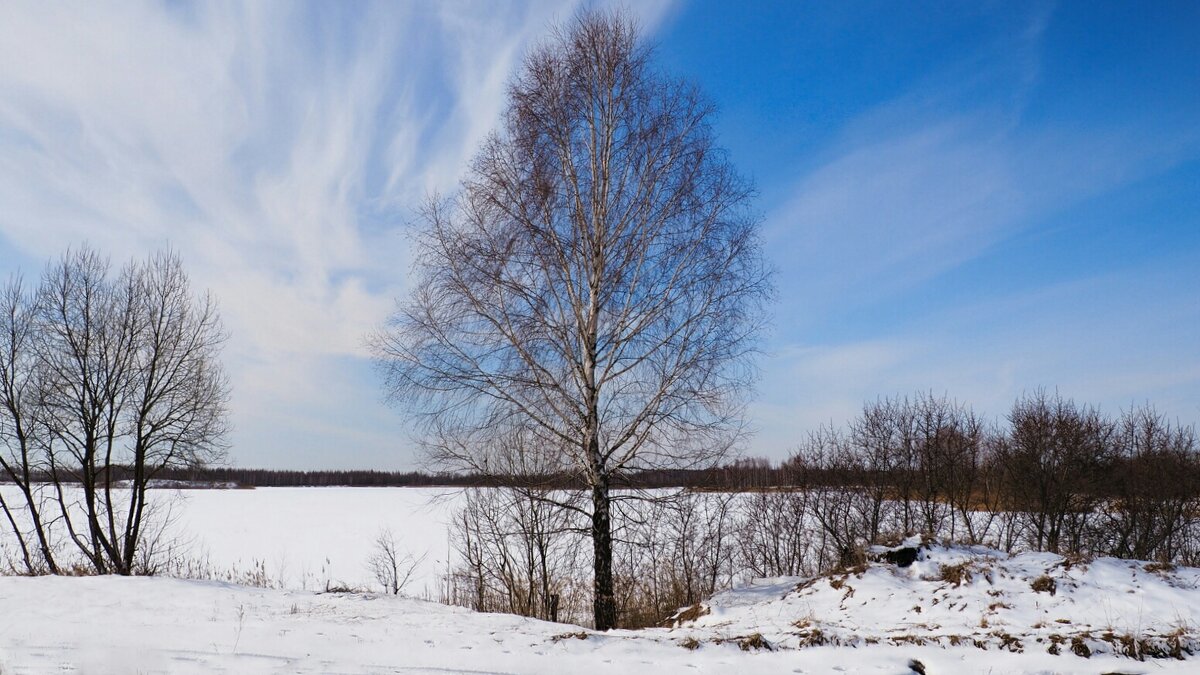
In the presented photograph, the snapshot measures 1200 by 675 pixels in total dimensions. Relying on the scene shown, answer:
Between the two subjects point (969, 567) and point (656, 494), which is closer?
point (969, 567)

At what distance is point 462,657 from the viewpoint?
239 inches

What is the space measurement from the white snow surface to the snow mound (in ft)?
0.09

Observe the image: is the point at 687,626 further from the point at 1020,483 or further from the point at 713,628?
the point at 1020,483

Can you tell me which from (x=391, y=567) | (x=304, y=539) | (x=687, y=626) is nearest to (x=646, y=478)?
(x=687, y=626)

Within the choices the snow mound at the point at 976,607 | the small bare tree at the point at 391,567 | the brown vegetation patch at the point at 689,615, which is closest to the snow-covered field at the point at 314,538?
the small bare tree at the point at 391,567

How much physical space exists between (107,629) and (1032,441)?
22.1 metres

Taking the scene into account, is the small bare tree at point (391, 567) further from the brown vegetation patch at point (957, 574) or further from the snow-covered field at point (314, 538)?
the brown vegetation patch at point (957, 574)

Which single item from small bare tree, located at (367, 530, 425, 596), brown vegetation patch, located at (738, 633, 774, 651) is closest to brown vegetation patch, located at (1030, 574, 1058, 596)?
brown vegetation patch, located at (738, 633, 774, 651)

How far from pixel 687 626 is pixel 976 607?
374cm

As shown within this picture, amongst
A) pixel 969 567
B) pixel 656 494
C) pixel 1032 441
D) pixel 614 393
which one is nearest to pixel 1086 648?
pixel 969 567

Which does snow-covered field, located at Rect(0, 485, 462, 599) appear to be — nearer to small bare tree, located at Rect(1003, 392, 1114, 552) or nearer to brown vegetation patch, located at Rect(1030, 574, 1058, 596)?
brown vegetation patch, located at Rect(1030, 574, 1058, 596)

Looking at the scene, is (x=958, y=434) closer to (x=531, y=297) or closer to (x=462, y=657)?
(x=531, y=297)

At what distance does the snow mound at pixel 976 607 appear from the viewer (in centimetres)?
617

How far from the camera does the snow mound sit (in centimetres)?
617
